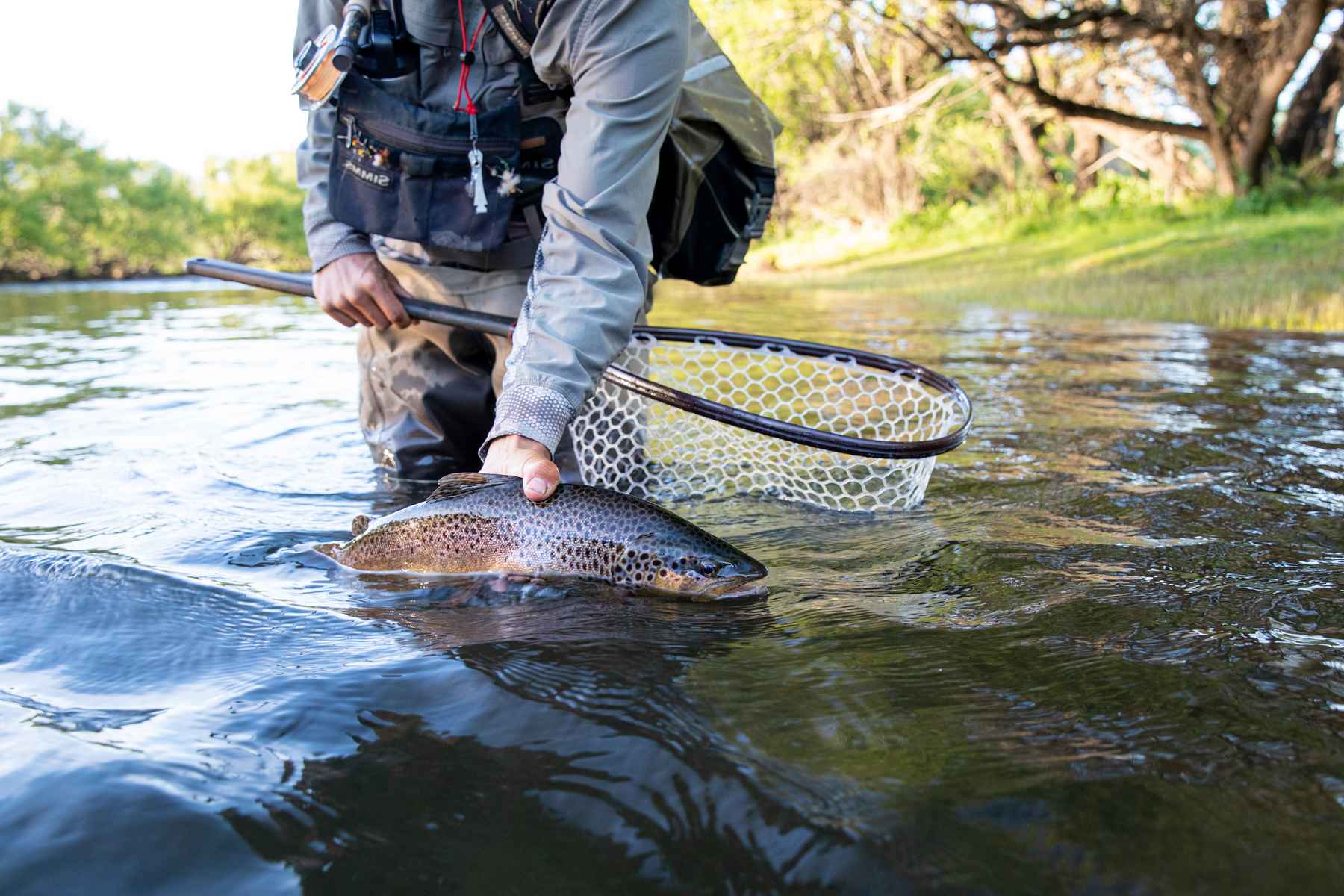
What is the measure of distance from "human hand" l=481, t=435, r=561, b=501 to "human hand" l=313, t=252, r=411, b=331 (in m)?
1.11

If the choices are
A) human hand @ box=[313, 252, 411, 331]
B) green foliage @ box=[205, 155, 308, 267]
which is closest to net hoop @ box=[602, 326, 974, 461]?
human hand @ box=[313, 252, 411, 331]

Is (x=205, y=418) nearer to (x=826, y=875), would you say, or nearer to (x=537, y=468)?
(x=537, y=468)

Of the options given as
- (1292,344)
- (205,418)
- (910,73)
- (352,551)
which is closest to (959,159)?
(910,73)

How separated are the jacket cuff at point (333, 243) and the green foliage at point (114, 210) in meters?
48.0

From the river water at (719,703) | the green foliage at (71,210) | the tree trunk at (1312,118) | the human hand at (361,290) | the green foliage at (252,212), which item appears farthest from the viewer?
the green foliage at (252,212)

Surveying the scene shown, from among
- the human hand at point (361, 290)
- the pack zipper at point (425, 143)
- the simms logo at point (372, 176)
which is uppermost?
the pack zipper at point (425, 143)

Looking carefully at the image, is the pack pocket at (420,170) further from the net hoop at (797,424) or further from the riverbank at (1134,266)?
the riverbank at (1134,266)

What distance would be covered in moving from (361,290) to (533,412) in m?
1.31

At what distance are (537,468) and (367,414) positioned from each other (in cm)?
212

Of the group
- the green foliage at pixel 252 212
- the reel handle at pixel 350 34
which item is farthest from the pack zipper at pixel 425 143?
the green foliage at pixel 252 212

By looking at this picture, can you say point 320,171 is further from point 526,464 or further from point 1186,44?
point 1186,44

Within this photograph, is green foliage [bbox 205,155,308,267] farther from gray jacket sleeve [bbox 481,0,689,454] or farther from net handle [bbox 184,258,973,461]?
gray jacket sleeve [bbox 481,0,689,454]

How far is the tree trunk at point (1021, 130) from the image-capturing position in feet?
65.8

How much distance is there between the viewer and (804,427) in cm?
306
